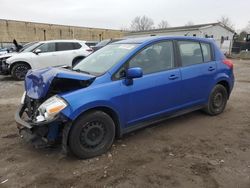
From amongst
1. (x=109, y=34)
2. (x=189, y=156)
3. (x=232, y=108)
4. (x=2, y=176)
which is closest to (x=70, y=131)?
(x=2, y=176)

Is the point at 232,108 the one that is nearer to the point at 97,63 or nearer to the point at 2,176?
the point at 97,63

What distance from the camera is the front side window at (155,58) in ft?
13.8


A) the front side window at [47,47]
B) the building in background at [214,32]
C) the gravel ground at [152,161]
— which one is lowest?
the gravel ground at [152,161]

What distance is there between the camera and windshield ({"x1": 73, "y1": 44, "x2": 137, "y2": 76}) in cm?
411

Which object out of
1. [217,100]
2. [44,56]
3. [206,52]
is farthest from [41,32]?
[217,100]

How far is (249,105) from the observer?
21.2 feet

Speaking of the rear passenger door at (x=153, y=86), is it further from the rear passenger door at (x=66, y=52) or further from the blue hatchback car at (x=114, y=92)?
the rear passenger door at (x=66, y=52)

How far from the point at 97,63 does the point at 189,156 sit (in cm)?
212

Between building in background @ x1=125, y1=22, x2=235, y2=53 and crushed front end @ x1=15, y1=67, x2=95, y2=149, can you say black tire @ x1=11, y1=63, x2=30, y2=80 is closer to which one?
crushed front end @ x1=15, y1=67, x2=95, y2=149

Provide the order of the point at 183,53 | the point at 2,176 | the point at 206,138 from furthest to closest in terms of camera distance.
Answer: the point at 183,53 < the point at 206,138 < the point at 2,176

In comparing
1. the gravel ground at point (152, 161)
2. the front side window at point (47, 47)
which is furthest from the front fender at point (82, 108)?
the front side window at point (47, 47)

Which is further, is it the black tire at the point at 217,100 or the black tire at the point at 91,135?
the black tire at the point at 217,100

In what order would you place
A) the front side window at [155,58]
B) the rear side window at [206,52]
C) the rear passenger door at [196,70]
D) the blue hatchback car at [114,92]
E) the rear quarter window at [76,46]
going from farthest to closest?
the rear quarter window at [76,46] → the rear side window at [206,52] → the rear passenger door at [196,70] → the front side window at [155,58] → the blue hatchback car at [114,92]

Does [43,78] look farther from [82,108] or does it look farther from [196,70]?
[196,70]
